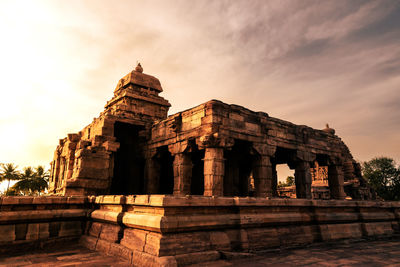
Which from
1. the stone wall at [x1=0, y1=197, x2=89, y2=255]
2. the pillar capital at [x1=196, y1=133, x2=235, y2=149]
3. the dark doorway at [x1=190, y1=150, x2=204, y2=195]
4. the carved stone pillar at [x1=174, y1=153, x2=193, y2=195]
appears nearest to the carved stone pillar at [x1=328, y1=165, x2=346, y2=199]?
the dark doorway at [x1=190, y1=150, x2=204, y2=195]

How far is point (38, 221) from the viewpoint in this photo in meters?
5.72

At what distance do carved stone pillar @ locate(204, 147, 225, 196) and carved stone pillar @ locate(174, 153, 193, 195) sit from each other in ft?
4.40

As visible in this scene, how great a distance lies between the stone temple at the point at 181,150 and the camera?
1005 centimetres

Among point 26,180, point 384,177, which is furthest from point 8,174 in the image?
point 384,177

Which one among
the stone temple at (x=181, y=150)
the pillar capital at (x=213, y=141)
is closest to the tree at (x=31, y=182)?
the stone temple at (x=181, y=150)

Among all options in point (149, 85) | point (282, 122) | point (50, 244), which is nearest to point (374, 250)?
point (50, 244)

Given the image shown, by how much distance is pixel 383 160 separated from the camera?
4650 centimetres

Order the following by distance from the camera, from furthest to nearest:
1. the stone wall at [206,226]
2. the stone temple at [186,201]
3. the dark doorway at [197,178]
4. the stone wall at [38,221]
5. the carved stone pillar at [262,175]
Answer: the dark doorway at [197,178] → the carved stone pillar at [262,175] → the stone wall at [38,221] → the stone temple at [186,201] → the stone wall at [206,226]

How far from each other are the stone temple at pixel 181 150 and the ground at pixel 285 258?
4.52m

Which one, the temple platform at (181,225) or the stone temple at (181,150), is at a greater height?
the stone temple at (181,150)

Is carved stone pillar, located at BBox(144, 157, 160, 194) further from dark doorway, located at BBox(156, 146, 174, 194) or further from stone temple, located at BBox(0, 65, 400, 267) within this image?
dark doorway, located at BBox(156, 146, 174, 194)

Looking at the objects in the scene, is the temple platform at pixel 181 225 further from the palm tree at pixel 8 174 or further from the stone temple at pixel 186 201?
the palm tree at pixel 8 174

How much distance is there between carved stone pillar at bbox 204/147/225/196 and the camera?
969cm

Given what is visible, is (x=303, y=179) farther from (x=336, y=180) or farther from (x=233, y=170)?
(x=233, y=170)
